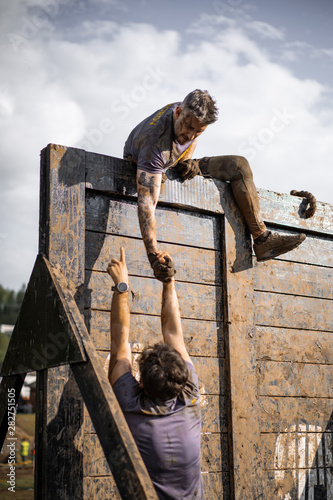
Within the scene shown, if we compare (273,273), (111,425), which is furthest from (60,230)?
(273,273)

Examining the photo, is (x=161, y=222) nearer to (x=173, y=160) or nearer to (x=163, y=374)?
(x=173, y=160)

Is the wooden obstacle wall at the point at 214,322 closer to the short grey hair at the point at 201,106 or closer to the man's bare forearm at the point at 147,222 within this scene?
the man's bare forearm at the point at 147,222

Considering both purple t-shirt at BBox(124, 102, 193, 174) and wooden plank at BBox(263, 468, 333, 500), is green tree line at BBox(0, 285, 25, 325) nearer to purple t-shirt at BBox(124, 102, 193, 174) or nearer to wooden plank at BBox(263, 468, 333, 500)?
wooden plank at BBox(263, 468, 333, 500)

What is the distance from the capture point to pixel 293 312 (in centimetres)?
482

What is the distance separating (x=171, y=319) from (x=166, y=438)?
2.75 feet

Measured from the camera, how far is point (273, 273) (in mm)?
4812

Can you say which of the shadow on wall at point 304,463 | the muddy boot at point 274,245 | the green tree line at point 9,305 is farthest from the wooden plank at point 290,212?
the green tree line at point 9,305

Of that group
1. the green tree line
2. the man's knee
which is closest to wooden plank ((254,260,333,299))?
the man's knee

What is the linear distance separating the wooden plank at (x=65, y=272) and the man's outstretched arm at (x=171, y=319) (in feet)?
1.90

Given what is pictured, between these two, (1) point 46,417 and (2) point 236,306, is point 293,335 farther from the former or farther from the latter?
(1) point 46,417

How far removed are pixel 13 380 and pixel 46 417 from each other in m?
0.39

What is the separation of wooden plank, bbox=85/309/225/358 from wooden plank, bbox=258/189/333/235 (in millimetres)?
1160

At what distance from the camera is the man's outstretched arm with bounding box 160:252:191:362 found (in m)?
3.53

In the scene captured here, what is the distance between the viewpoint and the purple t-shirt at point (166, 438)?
9.71ft
